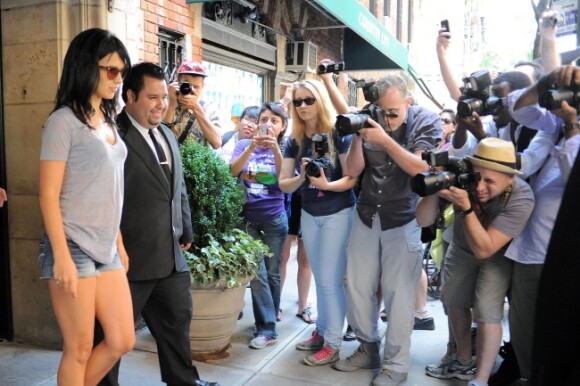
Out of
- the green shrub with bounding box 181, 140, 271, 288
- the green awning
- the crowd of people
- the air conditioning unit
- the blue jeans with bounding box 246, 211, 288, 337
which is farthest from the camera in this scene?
the air conditioning unit

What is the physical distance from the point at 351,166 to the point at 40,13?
2.36 m

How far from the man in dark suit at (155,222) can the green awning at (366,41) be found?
3554 millimetres

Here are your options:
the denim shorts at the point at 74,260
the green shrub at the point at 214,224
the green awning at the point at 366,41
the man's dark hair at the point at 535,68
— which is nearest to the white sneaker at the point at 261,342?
the green shrub at the point at 214,224

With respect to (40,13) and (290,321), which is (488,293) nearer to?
(290,321)

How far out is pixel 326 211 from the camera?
3.74 metres

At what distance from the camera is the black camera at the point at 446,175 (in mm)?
2625

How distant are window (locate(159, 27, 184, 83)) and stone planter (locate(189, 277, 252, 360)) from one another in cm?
218

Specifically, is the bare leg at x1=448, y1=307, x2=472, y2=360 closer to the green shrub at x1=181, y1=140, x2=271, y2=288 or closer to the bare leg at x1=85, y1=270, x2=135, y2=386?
the green shrub at x1=181, y1=140, x2=271, y2=288

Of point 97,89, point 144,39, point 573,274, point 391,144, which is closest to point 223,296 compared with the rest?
point 391,144

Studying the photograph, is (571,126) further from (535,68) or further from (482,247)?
(535,68)

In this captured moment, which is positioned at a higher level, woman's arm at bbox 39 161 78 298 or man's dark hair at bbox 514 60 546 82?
man's dark hair at bbox 514 60 546 82

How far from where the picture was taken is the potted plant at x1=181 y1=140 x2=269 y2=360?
3699mm

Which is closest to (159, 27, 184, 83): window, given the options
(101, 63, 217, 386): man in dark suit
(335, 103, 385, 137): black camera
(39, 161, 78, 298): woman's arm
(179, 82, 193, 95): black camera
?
(179, 82, 193, 95): black camera

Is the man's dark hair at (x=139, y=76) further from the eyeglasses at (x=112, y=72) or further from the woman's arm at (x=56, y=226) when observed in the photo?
the woman's arm at (x=56, y=226)
